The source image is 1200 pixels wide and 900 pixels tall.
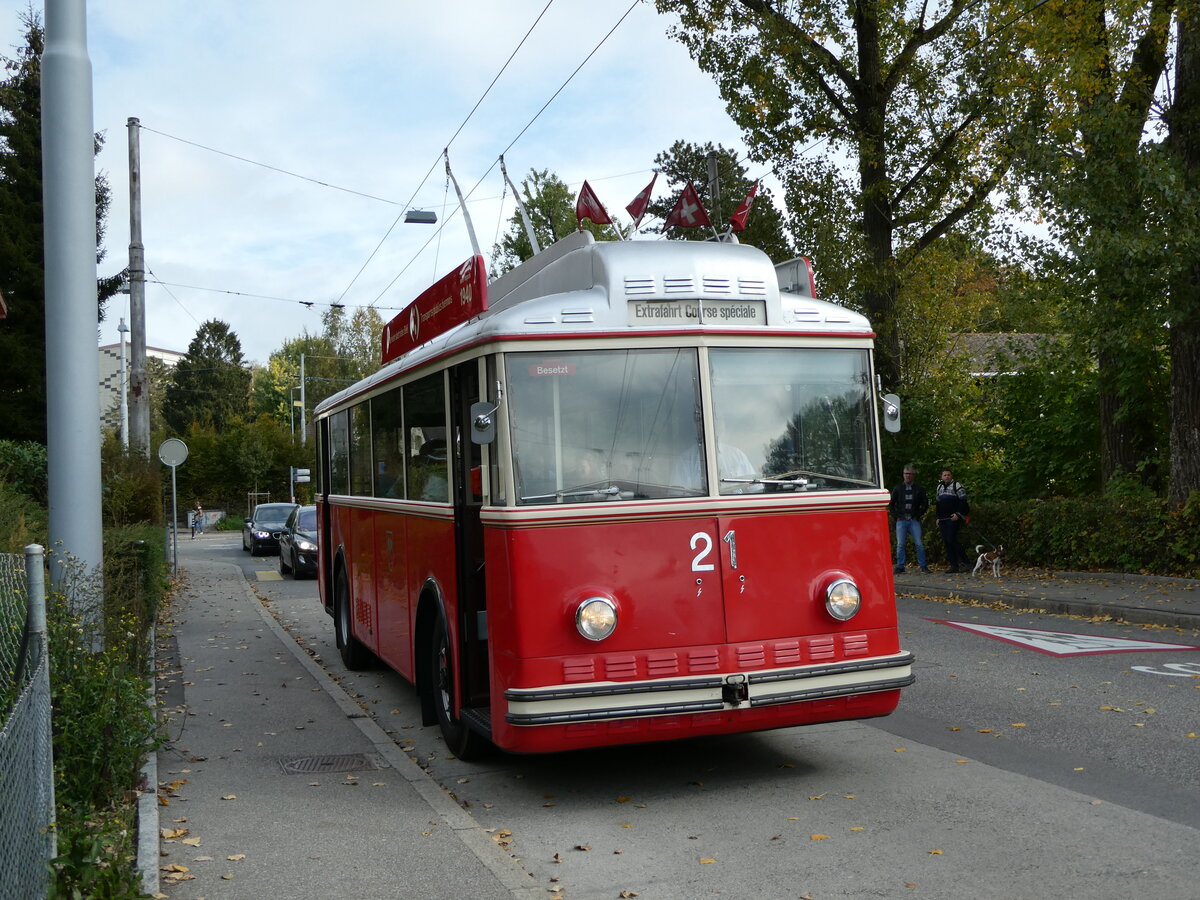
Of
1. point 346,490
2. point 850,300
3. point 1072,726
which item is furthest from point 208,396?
point 1072,726

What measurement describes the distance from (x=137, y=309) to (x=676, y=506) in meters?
21.2

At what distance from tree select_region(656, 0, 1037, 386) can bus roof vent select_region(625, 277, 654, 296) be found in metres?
15.7

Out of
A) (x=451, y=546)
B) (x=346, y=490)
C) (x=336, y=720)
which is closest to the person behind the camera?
(x=451, y=546)

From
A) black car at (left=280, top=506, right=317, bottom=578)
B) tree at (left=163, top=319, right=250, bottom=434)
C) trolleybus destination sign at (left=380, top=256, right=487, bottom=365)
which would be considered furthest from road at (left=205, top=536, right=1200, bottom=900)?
tree at (left=163, top=319, right=250, bottom=434)

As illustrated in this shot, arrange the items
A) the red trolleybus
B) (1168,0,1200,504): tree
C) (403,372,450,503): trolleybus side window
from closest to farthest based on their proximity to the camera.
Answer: the red trolleybus, (403,372,450,503): trolleybus side window, (1168,0,1200,504): tree

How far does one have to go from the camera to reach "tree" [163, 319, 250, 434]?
3526 inches

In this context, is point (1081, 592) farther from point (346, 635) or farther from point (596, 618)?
point (596, 618)

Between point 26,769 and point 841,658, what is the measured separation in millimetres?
4097

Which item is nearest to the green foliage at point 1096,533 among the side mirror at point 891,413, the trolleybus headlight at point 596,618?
the side mirror at point 891,413

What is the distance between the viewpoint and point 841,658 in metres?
→ 6.67

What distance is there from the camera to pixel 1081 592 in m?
15.7

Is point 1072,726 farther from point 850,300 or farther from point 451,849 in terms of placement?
point 850,300

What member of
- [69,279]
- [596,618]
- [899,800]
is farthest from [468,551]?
[69,279]

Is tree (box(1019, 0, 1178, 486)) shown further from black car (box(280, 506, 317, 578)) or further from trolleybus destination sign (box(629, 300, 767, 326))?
black car (box(280, 506, 317, 578))
